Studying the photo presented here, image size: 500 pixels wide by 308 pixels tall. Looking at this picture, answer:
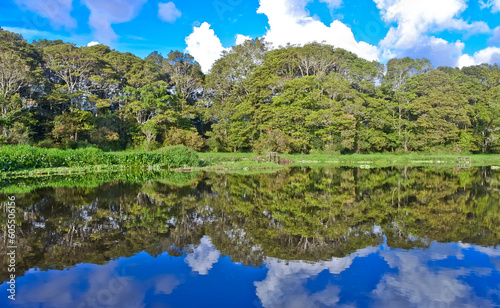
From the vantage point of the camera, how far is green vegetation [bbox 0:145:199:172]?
66.0 ft

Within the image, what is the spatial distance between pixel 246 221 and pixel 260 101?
3240cm

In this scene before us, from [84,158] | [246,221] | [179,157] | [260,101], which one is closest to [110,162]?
[84,158]

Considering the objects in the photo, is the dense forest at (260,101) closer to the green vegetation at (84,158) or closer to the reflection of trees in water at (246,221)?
the green vegetation at (84,158)

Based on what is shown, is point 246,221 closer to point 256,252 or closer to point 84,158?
point 256,252

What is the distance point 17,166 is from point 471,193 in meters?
24.5

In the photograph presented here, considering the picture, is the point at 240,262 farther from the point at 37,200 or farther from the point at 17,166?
the point at 17,166

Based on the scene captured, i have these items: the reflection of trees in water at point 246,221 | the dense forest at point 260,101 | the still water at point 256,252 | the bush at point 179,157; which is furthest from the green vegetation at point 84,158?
the still water at point 256,252

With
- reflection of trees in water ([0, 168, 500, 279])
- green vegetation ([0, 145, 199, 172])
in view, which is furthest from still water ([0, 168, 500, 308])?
green vegetation ([0, 145, 199, 172])

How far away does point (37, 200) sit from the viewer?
1113 cm

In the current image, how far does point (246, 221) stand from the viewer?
8.38 meters

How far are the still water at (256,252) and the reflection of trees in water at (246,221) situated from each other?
37mm

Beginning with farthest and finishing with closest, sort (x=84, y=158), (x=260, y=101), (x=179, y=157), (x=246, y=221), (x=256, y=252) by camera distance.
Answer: (x=260, y=101) < (x=179, y=157) < (x=84, y=158) < (x=246, y=221) < (x=256, y=252)

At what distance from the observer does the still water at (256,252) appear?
4512 millimetres

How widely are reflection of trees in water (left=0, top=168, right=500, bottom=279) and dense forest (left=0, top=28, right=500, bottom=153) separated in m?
22.4
